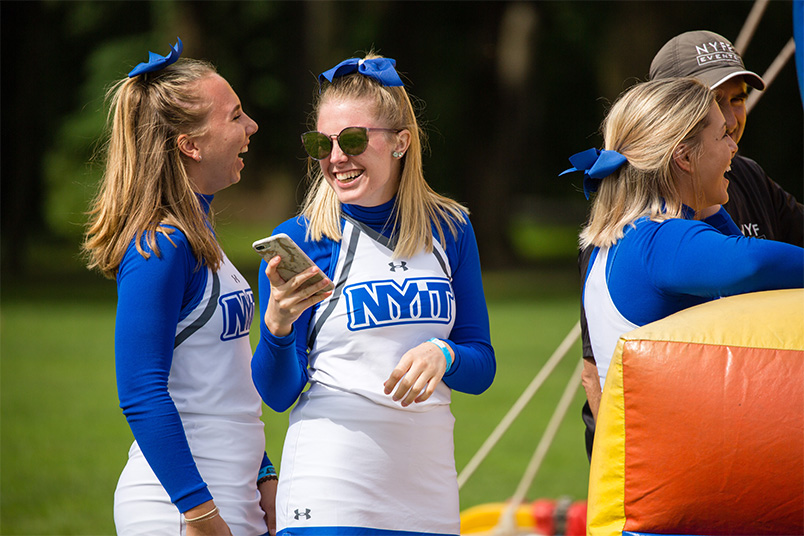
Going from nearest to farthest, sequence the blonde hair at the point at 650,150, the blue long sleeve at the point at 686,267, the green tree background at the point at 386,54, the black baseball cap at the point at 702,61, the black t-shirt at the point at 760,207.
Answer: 1. the blue long sleeve at the point at 686,267
2. the blonde hair at the point at 650,150
3. the black baseball cap at the point at 702,61
4. the black t-shirt at the point at 760,207
5. the green tree background at the point at 386,54

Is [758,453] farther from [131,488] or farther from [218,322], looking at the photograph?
[131,488]

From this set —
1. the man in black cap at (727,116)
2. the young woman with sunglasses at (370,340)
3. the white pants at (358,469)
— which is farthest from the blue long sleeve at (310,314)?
the man in black cap at (727,116)

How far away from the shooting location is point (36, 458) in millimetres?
8367

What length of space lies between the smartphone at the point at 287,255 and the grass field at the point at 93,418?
359cm

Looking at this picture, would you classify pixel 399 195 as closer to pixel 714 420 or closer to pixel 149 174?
pixel 149 174

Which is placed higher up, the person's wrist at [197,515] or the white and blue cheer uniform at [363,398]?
the white and blue cheer uniform at [363,398]

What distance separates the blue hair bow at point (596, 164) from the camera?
2486 mm

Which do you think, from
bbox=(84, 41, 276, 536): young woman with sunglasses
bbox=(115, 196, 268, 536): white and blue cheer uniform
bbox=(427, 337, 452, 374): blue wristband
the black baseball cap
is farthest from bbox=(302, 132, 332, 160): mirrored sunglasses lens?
the black baseball cap

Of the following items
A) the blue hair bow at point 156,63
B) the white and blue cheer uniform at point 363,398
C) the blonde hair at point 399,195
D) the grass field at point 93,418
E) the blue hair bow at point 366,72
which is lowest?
the grass field at point 93,418

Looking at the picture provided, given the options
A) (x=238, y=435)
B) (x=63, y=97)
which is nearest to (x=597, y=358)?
(x=238, y=435)

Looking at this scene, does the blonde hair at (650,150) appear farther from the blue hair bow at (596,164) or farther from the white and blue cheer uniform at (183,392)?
the white and blue cheer uniform at (183,392)

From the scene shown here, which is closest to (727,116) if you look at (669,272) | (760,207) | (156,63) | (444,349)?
(760,207)

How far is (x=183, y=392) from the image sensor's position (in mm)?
2506

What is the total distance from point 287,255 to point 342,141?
1.62ft
